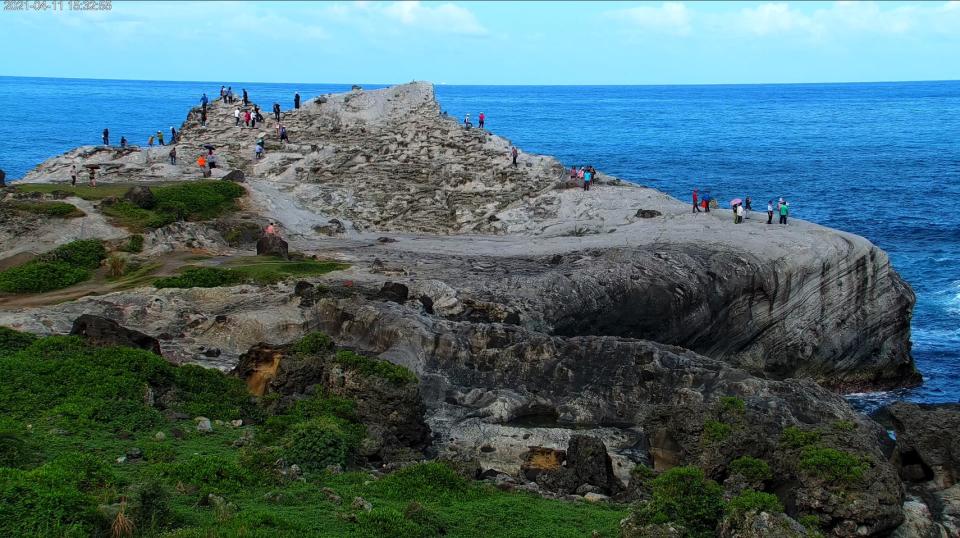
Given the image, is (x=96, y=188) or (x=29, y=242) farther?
(x=96, y=188)

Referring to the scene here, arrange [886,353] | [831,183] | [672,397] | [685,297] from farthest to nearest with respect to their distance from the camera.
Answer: [831,183], [886,353], [685,297], [672,397]

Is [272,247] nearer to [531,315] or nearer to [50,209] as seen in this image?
[50,209]

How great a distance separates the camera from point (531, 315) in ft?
122

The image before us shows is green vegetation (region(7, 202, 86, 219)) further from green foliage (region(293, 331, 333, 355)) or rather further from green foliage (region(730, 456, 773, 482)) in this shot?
green foliage (region(730, 456, 773, 482))

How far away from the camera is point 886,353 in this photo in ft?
152

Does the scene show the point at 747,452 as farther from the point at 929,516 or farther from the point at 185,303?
the point at 185,303

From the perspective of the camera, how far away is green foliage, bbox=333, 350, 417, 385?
26625 mm

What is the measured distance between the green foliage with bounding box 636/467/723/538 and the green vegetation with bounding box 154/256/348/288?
2297cm

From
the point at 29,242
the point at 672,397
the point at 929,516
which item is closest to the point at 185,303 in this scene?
the point at 29,242

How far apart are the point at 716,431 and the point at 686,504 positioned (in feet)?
18.9

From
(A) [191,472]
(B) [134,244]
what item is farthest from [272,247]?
(A) [191,472]

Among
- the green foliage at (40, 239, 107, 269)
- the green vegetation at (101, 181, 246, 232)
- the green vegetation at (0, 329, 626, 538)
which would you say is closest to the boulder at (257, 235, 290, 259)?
the green vegetation at (101, 181, 246, 232)

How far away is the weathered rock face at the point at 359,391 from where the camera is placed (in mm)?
25016

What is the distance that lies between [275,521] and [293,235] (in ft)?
111
